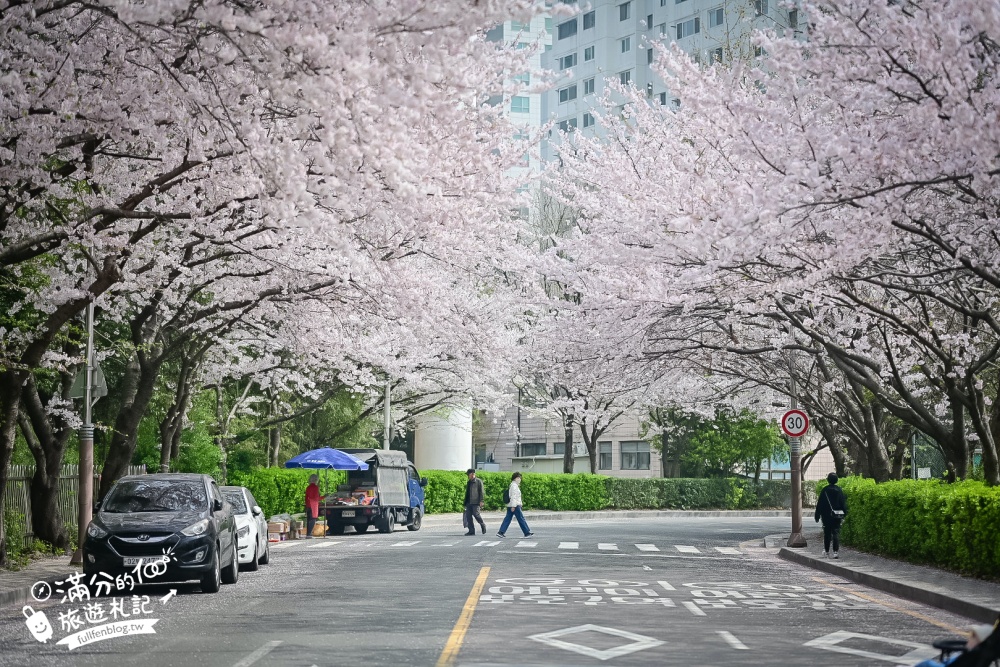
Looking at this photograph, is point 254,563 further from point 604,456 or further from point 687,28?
point 687,28

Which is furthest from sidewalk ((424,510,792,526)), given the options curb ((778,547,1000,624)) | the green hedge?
curb ((778,547,1000,624))

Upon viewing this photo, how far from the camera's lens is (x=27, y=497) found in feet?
81.0

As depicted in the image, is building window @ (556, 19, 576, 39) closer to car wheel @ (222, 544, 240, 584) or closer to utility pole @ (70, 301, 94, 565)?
utility pole @ (70, 301, 94, 565)

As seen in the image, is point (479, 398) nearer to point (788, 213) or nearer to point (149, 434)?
point (149, 434)

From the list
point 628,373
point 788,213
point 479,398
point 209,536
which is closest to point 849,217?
point 788,213

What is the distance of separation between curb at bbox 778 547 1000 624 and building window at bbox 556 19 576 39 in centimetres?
8602

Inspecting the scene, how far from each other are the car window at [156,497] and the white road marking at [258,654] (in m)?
6.88

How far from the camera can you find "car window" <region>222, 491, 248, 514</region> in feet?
74.0

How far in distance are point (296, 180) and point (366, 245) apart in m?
8.59

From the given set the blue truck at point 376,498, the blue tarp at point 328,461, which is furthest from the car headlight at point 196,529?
the blue truck at point 376,498

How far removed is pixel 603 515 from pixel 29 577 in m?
36.0

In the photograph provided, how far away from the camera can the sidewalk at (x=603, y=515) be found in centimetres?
4578

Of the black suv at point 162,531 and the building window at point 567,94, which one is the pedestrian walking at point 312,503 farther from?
the building window at point 567,94

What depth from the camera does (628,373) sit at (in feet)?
97.4
